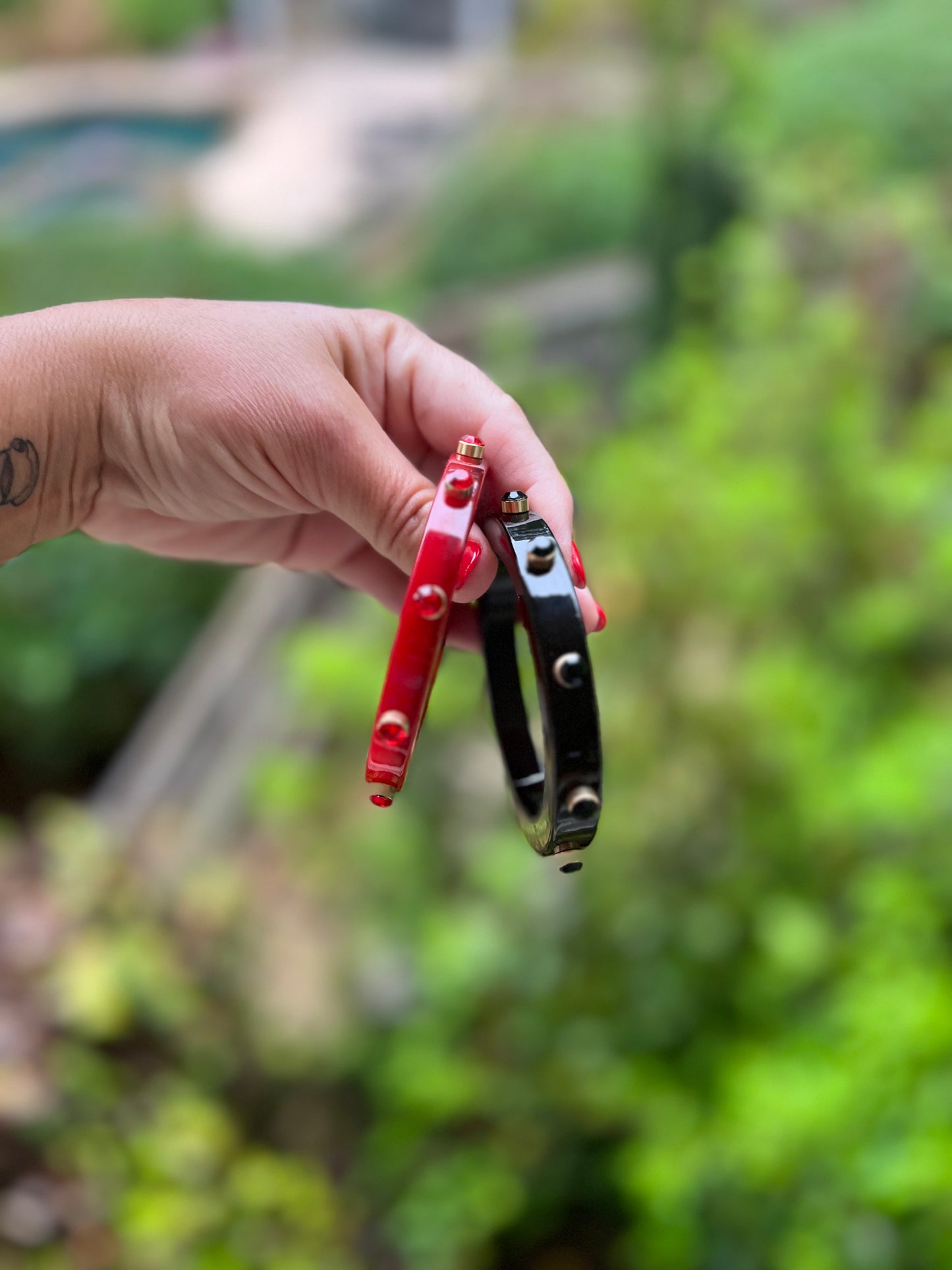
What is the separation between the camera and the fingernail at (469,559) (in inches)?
18.4

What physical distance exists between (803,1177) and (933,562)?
2.95ft

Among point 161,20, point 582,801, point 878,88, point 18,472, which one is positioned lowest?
point 582,801

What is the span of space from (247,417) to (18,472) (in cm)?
14

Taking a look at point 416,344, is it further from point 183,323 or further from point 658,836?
point 658,836

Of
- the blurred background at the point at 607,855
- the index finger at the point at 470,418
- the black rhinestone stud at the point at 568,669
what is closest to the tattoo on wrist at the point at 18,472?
the index finger at the point at 470,418

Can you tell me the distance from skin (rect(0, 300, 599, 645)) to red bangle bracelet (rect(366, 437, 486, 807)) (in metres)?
0.04

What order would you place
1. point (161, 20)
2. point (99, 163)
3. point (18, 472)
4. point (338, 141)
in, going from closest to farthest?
1. point (18, 472)
2. point (99, 163)
3. point (161, 20)
4. point (338, 141)

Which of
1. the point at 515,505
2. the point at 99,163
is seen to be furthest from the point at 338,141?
the point at 515,505

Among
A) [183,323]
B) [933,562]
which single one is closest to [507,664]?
[183,323]

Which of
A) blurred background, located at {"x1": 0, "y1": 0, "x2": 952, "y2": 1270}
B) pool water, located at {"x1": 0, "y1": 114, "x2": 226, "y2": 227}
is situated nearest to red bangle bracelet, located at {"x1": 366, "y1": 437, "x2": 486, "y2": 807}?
blurred background, located at {"x1": 0, "y1": 0, "x2": 952, "y2": 1270}

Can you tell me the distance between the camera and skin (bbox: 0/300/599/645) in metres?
0.51

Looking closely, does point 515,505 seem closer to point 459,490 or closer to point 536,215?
point 459,490

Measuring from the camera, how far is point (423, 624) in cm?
45

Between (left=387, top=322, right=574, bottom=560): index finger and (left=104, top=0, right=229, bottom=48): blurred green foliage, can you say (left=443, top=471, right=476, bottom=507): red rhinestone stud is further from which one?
(left=104, top=0, right=229, bottom=48): blurred green foliage
